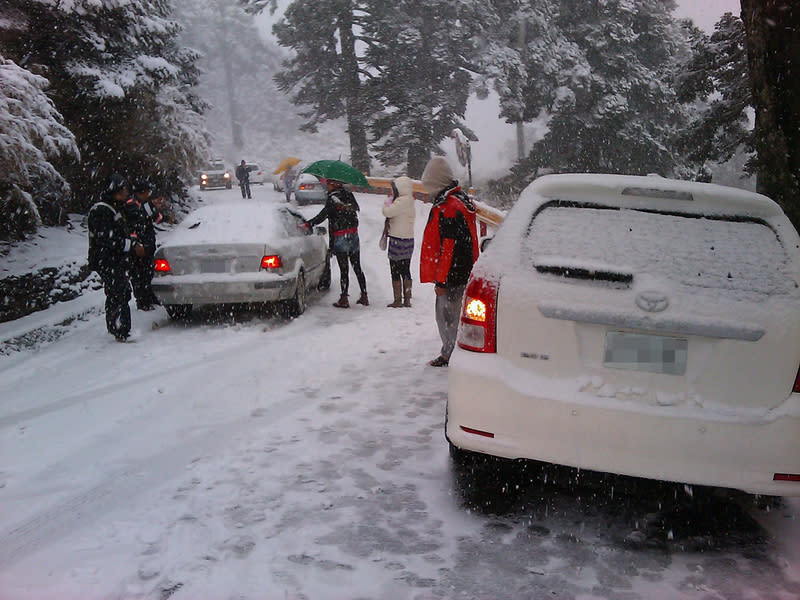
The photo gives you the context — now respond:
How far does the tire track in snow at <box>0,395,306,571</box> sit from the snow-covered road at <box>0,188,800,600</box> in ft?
0.04

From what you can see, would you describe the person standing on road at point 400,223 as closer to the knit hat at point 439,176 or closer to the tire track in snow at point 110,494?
the knit hat at point 439,176

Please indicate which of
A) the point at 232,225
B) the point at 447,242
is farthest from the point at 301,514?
the point at 232,225

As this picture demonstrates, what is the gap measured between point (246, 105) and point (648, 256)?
8801 centimetres

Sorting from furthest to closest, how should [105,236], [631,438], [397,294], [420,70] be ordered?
1. [420,70]
2. [397,294]
3. [105,236]
4. [631,438]

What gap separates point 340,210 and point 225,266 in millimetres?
2100

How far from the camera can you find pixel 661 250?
3.37 meters

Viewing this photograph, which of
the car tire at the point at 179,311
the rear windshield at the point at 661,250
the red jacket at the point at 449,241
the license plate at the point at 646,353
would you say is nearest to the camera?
the license plate at the point at 646,353

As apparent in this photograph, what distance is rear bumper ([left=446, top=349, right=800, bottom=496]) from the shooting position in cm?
309

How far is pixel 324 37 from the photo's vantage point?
115ft

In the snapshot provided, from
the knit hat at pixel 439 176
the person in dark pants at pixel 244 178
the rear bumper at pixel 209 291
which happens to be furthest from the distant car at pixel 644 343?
the person in dark pants at pixel 244 178

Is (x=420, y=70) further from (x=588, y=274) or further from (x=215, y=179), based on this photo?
(x=588, y=274)

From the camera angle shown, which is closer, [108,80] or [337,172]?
[337,172]

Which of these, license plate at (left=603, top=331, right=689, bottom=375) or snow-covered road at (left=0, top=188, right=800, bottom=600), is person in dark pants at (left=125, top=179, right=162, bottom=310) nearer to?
snow-covered road at (left=0, top=188, right=800, bottom=600)

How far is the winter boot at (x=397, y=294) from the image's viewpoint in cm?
992
